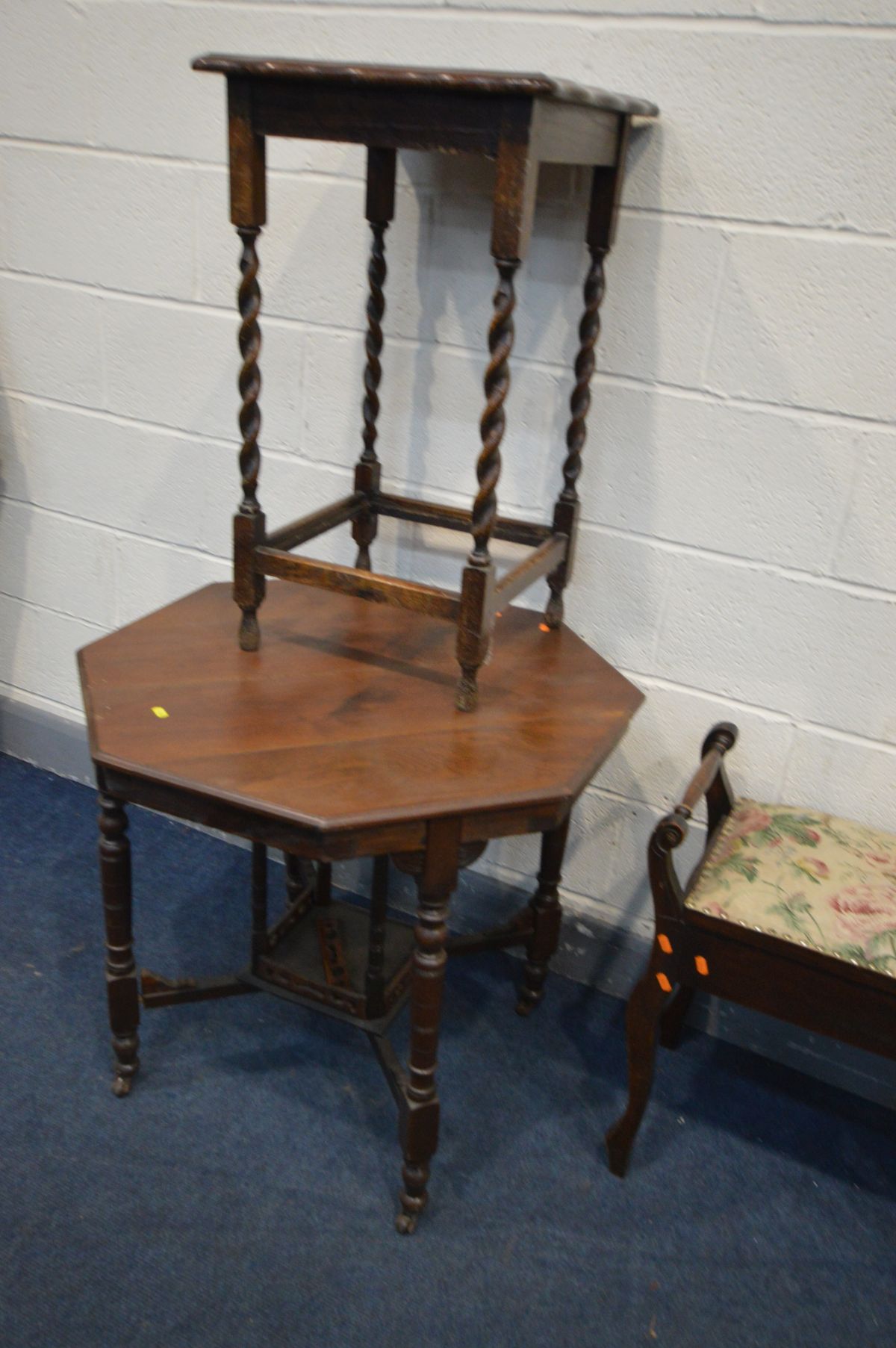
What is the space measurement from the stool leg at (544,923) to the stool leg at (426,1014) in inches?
16.7

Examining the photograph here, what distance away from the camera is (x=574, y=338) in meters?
1.77

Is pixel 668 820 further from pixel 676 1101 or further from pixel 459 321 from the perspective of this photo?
pixel 459 321

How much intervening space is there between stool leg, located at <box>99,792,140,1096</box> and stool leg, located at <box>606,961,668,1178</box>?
76cm

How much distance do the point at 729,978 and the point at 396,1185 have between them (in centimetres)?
60

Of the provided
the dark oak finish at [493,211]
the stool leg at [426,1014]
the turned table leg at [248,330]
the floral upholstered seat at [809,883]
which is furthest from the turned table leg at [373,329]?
the floral upholstered seat at [809,883]

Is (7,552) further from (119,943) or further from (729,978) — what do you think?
(729,978)

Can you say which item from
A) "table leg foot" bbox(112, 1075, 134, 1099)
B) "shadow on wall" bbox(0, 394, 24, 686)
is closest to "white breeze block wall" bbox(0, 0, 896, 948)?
"shadow on wall" bbox(0, 394, 24, 686)

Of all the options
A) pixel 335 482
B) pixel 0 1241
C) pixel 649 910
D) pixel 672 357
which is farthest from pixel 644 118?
pixel 0 1241

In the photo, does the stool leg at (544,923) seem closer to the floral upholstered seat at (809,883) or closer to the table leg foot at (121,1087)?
the floral upholstered seat at (809,883)

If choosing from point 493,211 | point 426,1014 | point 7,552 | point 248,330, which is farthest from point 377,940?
point 7,552

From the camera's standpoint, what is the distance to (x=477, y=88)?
1238mm

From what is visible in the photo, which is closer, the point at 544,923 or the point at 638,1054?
the point at 638,1054

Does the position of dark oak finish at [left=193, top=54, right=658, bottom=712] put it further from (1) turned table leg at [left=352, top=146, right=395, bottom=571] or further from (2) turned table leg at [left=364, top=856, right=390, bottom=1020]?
(2) turned table leg at [left=364, top=856, right=390, bottom=1020]

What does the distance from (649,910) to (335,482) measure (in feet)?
3.23
